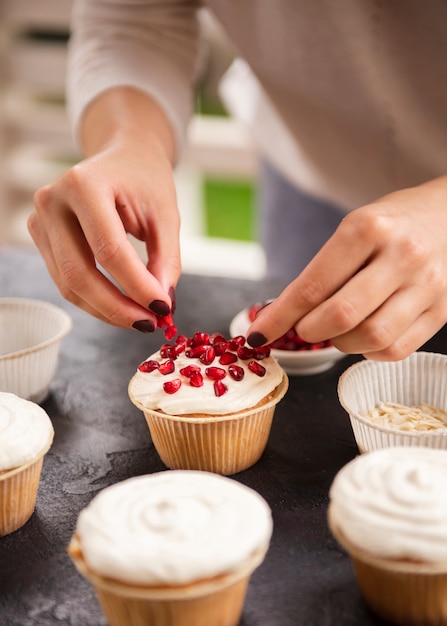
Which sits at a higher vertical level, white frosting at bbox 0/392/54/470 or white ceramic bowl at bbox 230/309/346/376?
white frosting at bbox 0/392/54/470

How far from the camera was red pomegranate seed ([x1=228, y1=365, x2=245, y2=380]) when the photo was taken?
6.38 feet

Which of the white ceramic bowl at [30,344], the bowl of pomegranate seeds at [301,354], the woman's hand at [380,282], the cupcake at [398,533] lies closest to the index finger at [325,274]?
the woman's hand at [380,282]

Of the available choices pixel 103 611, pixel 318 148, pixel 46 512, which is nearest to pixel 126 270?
pixel 46 512

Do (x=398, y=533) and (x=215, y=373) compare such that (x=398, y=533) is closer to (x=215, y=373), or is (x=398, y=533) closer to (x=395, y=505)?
(x=395, y=505)

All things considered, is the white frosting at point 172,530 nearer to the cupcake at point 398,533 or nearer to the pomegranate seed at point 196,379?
the cupcake at point 398,533

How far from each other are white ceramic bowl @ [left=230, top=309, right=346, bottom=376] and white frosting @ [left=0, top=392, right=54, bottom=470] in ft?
2.55

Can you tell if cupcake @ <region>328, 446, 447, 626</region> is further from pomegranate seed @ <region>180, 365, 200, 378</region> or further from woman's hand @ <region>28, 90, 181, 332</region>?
woman's hand @ <region>28, 90, 181, 332</region>

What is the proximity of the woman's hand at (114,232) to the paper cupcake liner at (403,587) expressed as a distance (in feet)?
2.58

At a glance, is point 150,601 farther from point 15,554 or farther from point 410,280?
point 410,280

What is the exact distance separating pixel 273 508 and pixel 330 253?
0.60m

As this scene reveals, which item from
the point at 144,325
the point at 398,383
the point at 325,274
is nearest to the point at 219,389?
the point at 144,325

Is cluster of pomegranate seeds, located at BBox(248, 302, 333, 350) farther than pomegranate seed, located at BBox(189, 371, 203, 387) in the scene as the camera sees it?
Yes

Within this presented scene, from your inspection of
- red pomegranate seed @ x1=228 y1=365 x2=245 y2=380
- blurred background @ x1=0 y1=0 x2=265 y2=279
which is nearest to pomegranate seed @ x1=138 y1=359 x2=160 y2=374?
red pomegranate seed @ x1=228 y1=365 x2=245 y2=380

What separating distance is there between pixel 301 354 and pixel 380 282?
68 centimetres
